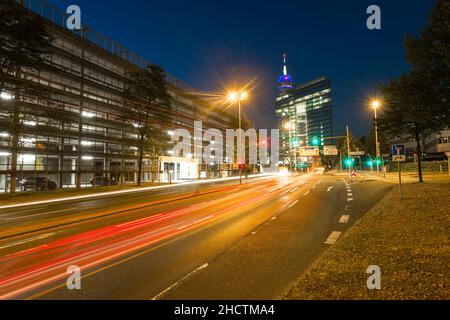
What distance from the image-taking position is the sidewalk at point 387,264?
12.0ft

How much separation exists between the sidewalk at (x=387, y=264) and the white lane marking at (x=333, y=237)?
1.13 ft

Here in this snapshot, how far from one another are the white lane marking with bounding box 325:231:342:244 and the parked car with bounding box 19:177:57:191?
2743 centimetres

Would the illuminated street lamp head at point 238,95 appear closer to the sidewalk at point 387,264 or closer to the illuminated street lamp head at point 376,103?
the illuminated street lamp head at point 376,103

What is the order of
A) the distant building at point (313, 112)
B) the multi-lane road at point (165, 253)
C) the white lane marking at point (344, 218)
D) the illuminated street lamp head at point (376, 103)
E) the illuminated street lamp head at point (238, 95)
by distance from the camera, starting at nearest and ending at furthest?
the multi-lane road at point (165, 253) < the white lane marking at point (344, 218) < the illuminated street lamp head at point (238, 95) < the illuminated street lamp head at point (376, 103) < the distant building at point (313, 112)

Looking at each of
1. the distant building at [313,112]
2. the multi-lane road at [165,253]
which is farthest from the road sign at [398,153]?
the distant building at [313,112]

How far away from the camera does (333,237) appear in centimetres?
717

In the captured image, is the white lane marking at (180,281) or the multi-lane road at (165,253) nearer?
the white lane marking at (180,281)

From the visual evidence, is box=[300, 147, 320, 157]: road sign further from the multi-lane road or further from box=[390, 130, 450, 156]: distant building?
the multi-lane road

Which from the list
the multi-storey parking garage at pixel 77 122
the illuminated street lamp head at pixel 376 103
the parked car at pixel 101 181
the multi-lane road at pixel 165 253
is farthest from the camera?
the parked car at pixel 101 181

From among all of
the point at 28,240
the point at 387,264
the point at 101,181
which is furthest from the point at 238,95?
the point at 387,264

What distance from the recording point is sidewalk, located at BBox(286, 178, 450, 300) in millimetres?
3648

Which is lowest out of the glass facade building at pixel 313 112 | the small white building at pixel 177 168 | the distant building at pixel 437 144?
the small white building at pixel 177 168

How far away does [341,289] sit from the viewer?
3.76 meters

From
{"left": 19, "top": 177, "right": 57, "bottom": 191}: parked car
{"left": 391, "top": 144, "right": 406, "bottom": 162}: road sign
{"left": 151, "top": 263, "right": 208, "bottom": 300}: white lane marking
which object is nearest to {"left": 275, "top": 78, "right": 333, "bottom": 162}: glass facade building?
{"left": 19, "top": 177, "right": 57, "bottom": 191}: parked car
